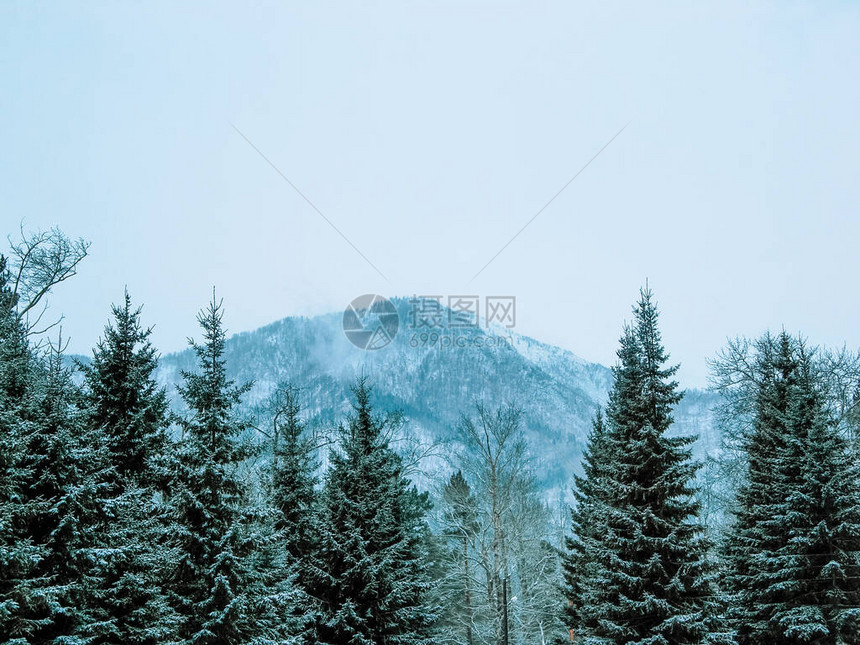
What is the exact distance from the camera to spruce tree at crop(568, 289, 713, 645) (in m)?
15.4

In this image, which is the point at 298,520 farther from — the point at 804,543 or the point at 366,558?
the point at 804,543

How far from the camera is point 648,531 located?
16.2 m

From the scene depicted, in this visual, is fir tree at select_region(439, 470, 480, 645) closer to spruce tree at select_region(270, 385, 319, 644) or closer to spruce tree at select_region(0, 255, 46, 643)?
spruce tree at select_region(270, 385, 319, 644)

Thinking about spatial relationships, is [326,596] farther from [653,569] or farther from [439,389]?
[439,389]

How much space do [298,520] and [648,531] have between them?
1062 cm

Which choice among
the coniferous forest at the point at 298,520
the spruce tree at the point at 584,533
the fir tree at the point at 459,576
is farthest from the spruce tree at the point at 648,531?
the fir tree at the point at 459,576

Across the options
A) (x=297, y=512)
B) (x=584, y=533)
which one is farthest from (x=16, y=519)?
(x=584, y=533)

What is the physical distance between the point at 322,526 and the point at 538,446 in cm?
15216

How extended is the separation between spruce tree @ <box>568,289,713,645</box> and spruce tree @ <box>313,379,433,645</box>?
5381mm

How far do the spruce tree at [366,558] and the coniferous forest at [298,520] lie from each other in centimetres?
7

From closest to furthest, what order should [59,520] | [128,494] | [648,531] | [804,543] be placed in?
[59,520] → [128,494] → [648,531] → [804,543]

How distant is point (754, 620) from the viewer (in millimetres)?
18781

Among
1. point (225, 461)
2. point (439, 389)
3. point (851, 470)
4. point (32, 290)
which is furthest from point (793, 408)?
point (439, 389)

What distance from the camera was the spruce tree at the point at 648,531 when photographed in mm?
15445
